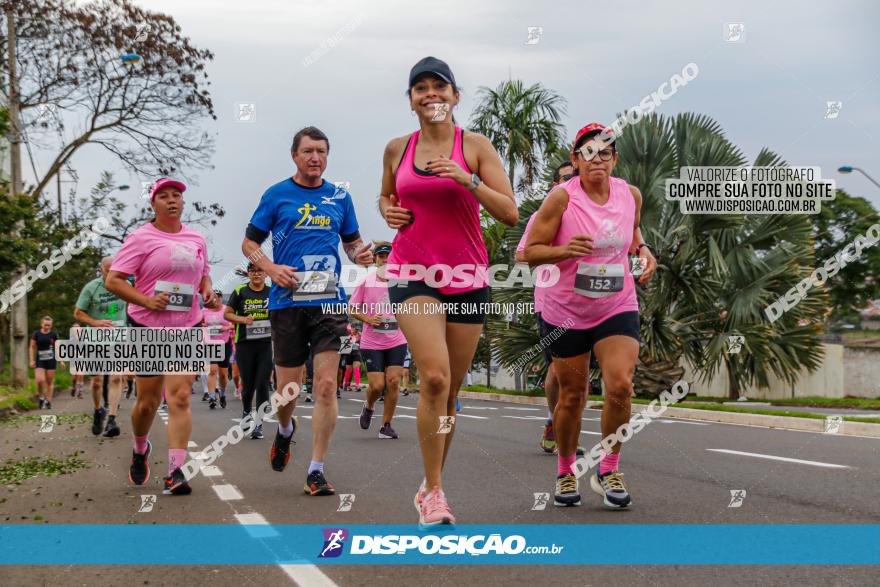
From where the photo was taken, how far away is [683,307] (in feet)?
63.3

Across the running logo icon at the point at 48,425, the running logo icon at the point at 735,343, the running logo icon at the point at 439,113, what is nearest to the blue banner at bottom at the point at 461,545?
the running logo icon at the point at 439,113

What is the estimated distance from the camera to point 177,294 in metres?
7.26

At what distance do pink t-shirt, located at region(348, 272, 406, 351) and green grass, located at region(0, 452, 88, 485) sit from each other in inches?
139

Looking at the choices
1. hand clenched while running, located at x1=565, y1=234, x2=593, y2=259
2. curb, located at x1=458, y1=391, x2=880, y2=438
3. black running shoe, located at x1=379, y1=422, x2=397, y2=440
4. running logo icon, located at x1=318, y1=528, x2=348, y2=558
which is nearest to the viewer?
running logo icon, located at x1=318, y1=528, x2=348, y2=558

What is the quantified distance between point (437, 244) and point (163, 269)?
2.90 m

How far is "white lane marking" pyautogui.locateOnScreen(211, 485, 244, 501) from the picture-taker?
668 cm

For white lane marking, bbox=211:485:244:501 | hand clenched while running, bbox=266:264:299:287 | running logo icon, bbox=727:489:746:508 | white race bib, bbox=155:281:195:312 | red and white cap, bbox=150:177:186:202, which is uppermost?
red and white cap, bbox=150:177:186:202

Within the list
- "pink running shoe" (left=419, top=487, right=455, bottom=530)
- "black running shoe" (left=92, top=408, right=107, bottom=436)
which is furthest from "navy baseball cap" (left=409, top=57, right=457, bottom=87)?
"black running shoe" (left=92, top=408, right=107, bottom=436)

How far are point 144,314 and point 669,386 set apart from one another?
562 inches

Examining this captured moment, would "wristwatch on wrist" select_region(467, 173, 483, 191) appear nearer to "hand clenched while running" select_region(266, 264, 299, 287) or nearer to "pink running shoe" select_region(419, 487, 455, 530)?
"pink running shoe" select_region(419, 487, 455, 530)

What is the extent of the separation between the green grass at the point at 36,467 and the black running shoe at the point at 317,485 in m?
2.53

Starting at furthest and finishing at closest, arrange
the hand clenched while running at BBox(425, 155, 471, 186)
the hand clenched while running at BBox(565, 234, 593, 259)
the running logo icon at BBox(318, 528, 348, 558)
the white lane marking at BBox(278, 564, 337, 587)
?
the hand clenched while running at BBox(565, 234, 593, 259)
the hand clenched while running at BBox(425, 155, 471, 186)
the running logo icon at BBox(318, 528, 348, 558)
the white lane marking at BBox(278, 564, 337, 587)

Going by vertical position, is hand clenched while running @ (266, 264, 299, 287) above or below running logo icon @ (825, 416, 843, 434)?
above

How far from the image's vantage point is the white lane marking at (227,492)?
6.68m
